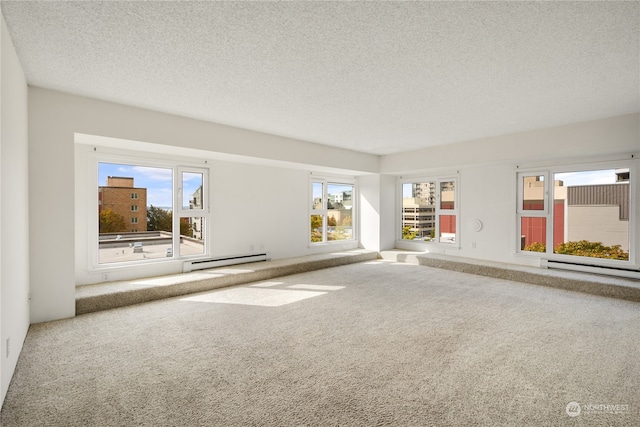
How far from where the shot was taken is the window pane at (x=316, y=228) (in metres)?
7.19

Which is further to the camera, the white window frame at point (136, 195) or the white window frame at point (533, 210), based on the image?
the white window frame at point (533, 210)

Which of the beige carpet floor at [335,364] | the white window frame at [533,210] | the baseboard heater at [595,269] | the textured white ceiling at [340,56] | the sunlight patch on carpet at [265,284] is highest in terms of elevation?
the textured white ceiling at [340,56]

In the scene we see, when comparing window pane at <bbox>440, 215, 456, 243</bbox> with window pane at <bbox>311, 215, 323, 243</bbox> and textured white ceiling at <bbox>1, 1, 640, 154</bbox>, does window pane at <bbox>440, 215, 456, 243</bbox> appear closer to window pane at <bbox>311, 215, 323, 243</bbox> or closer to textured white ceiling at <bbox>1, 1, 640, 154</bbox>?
window pane at <bbox>311, 215, 323, 243</bbox>

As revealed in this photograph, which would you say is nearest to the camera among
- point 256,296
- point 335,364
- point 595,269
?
point 335,364

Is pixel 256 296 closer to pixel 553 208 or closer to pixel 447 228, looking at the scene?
pixel 447 228

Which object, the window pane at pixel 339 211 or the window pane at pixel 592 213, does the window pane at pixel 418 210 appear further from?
the window pane at pixel 592 213

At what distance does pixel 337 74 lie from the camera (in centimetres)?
292

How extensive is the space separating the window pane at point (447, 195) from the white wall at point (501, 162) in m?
0.26

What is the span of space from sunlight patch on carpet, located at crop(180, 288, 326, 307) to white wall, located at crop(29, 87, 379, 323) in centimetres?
105

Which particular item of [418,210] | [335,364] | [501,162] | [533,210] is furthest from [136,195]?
[533,210]

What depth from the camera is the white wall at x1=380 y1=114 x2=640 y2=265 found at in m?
4.41

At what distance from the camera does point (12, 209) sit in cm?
235

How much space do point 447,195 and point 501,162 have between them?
1.42m

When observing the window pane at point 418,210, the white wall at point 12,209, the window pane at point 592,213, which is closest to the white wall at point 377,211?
the window pane at point 418,210
